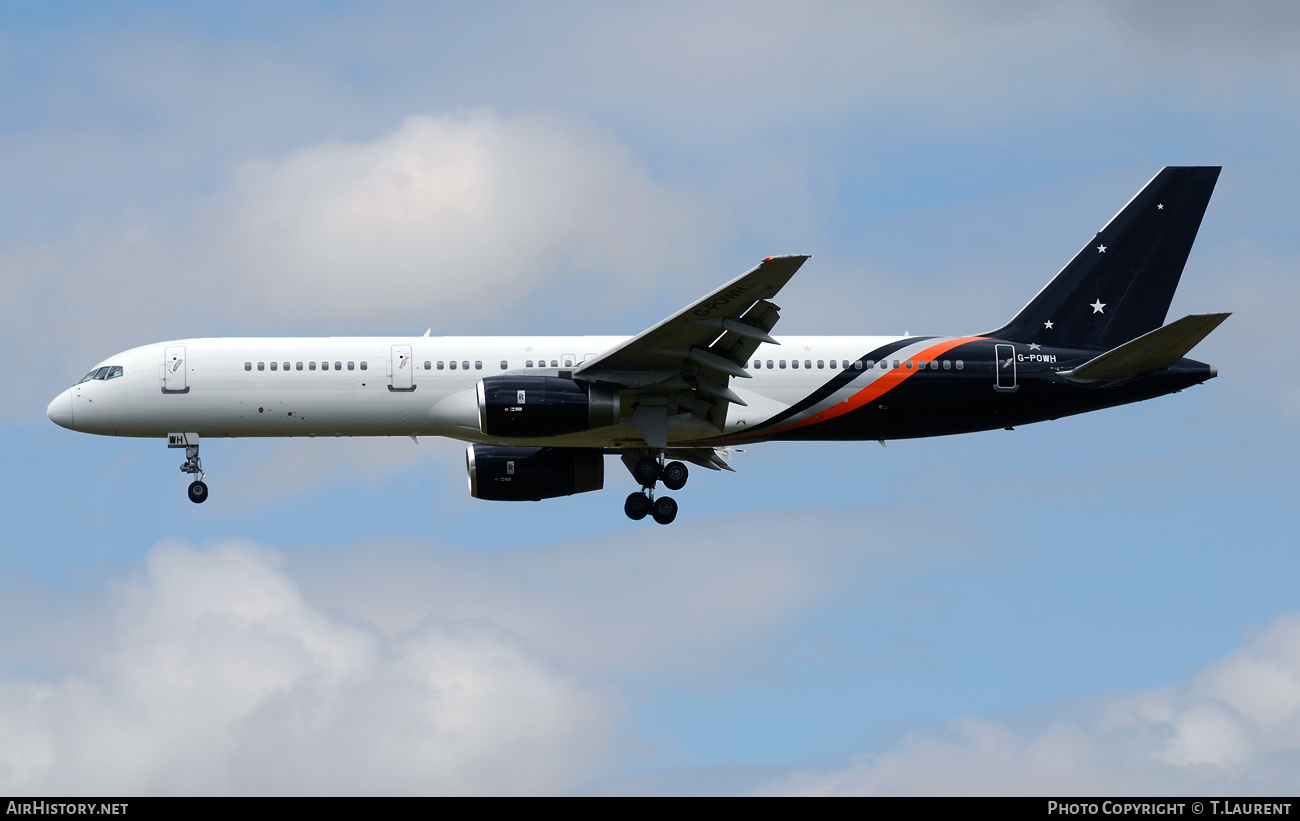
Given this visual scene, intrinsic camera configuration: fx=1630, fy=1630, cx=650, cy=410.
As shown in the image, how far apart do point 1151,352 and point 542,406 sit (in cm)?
1619

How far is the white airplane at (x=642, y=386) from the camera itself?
42406 mm

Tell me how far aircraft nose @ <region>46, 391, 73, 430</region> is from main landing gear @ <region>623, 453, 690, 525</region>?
15260mm

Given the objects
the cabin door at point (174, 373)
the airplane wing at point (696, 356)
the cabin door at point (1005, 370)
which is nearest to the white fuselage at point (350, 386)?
the cabin door at point (174, 373)

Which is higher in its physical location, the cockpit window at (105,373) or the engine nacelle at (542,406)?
the cockpit window at (105,373)

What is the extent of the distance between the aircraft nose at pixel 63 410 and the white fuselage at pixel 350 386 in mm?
49

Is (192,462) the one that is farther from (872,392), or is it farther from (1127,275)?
(1127,275)

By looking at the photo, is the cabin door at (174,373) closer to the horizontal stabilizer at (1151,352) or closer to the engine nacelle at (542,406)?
the engine nacelle at (542,406)

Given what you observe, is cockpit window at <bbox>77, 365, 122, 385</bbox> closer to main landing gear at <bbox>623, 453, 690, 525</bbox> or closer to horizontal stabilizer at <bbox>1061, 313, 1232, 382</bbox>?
main landing gear at <bbox>623, 453, 690, 525</bbox>

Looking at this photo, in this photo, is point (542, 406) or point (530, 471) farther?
point (530, 471)

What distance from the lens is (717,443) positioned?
4488 centimetres

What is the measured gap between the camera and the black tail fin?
151 ft

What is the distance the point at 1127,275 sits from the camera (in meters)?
46.7

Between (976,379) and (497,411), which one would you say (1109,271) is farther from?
(497,411)

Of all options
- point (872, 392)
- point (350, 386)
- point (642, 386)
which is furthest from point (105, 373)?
point (872, 392)
